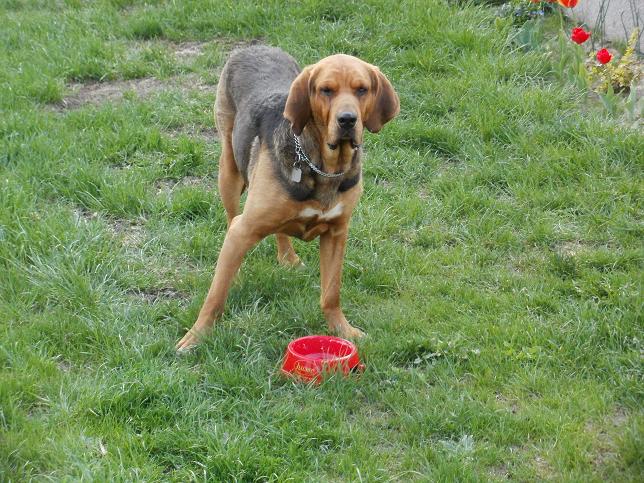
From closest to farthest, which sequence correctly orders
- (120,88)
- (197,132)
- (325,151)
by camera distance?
(325,151), (197,132), (120,88)

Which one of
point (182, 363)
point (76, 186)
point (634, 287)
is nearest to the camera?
point (182, 363)

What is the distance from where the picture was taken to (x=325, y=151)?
17.3 feet

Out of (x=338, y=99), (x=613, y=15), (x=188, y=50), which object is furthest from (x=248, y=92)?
(x=613, y=15)

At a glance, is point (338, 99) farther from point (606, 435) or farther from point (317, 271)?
point (606, 435)

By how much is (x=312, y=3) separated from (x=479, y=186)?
3.40 meters

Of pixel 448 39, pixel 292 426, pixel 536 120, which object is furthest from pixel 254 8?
pixel 292 426

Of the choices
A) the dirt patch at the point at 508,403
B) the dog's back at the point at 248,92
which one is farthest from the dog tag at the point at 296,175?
the dirt patch at the point at 508,403

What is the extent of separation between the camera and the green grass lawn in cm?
443

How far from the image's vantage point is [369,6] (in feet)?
31.5

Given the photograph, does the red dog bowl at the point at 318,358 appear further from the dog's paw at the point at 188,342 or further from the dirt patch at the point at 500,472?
the dirt patch at the point at 500,472

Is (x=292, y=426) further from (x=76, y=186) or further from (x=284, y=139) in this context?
(x=76, y=186)

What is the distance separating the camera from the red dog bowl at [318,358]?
16.2ft

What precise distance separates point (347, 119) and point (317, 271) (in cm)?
158

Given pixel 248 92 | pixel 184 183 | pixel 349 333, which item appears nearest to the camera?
pixel 349 333
